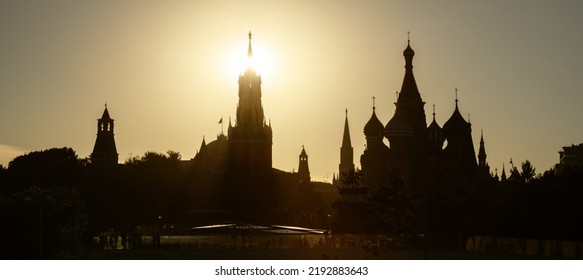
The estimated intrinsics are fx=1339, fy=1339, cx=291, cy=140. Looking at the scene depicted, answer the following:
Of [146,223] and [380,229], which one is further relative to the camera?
[146,223]

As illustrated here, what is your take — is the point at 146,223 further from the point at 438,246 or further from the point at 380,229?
the point at 438,246

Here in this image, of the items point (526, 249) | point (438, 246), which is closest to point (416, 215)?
point (438, 246)

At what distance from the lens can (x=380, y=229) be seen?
150500 mm

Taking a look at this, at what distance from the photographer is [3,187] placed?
152 meters

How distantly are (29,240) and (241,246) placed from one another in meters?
35.5

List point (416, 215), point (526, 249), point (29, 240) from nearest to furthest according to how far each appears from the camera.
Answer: point (29, 240) → point (526, 249) → point (416, 215)

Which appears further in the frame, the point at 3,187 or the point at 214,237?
the point at 3,187

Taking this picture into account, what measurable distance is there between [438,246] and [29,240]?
151 feet
